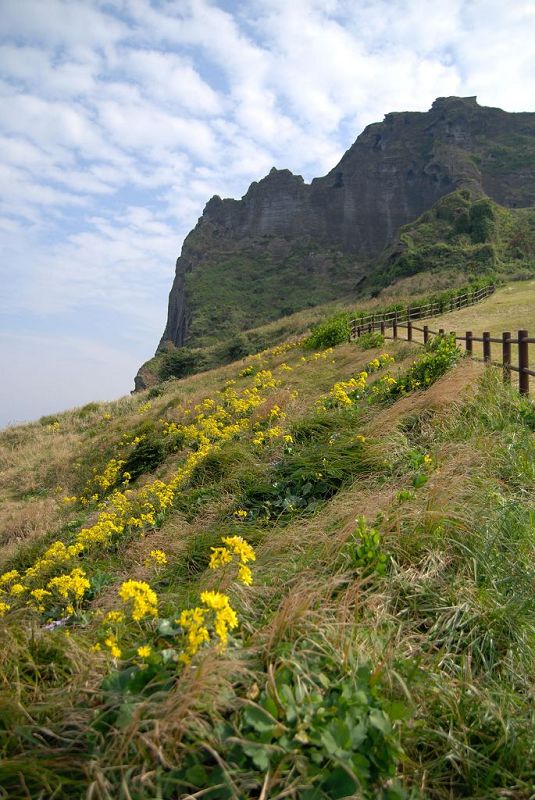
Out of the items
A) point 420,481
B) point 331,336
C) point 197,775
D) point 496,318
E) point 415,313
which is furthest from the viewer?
point 415,313

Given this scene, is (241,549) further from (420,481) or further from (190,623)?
(420,481)

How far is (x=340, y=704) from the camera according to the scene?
189cm

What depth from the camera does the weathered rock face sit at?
101 meters

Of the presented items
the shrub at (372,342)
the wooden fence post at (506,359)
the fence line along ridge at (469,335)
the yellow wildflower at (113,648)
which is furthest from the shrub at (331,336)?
the yellow wildflower at (113,648)

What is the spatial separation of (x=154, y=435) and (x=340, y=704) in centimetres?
988

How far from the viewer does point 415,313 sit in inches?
990

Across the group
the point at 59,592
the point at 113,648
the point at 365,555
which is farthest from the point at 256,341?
the point at 113,648

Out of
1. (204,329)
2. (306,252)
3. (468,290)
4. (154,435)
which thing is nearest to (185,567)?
(154,435)

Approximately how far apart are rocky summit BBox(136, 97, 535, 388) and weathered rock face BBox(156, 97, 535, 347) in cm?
25

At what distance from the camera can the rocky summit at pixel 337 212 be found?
99562mm

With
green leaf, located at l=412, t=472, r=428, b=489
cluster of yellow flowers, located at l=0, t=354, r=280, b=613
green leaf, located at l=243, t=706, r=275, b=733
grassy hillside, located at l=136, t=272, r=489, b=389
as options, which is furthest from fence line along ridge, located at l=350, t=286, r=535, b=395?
grassy hillside, located at l=136, t=272, r=489, b=389

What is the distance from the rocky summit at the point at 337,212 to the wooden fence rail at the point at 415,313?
6093 cm

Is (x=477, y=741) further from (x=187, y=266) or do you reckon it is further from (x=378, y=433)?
(x=187, y=266)

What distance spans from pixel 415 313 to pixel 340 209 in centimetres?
10895
